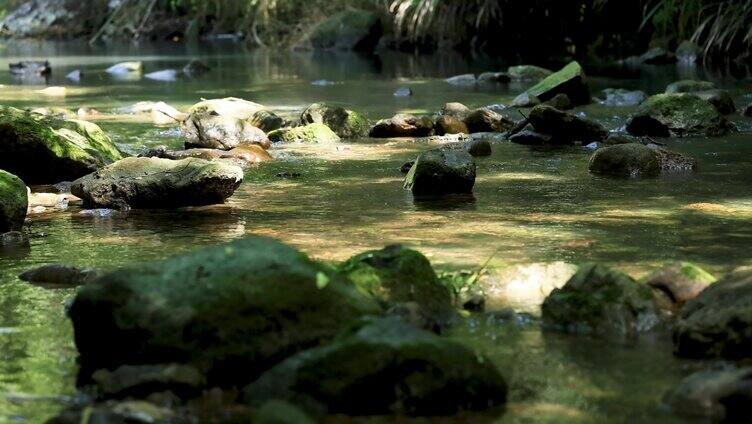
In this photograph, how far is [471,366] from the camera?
13.5 feet

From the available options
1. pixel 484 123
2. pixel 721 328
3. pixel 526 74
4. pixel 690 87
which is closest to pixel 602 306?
pixel 721 328

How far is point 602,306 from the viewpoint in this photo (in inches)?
199

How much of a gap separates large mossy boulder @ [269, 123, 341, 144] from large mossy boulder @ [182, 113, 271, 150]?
0.23 m

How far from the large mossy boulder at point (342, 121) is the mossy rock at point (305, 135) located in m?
0.34

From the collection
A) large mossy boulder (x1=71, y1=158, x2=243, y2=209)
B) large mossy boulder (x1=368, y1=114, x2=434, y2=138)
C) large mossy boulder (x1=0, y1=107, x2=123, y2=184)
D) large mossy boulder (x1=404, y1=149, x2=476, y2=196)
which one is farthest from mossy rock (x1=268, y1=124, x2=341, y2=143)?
large mossy boulder (x1=71, y1=158, x2=243, y2=209)

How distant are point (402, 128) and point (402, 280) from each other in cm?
738

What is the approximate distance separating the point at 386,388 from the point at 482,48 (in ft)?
91.2

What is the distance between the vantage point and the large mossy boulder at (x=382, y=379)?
158 inches

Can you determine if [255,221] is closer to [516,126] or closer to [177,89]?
Answer: [516,126]

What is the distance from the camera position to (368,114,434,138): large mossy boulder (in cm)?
1252

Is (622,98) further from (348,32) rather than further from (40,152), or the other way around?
(348,32)

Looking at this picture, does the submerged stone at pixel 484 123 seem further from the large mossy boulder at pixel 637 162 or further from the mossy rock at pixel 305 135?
the large mossy boulder at pixel 637 162

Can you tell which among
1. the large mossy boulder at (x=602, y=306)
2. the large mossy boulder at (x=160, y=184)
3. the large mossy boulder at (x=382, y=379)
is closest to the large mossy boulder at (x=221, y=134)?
the large mossy boulder at (x=160, y=184)

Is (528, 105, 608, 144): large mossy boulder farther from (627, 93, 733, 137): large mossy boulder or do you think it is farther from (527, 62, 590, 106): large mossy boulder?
Answer: (527, 62, 590, 106): large mossy boulder
